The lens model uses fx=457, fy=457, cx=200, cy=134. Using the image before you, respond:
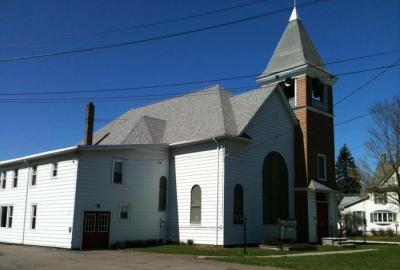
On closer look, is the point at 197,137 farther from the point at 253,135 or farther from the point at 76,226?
the point at 76,226

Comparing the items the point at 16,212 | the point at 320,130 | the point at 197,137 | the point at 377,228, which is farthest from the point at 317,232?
the point at 377,228

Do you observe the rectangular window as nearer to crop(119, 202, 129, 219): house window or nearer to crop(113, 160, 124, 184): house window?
crop(119, 202, 129, 219): house window

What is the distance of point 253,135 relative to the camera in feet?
98.9

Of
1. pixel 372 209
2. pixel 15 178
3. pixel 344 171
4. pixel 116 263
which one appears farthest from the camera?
pixel 344 171

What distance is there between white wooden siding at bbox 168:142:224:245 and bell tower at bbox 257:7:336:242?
297 inches

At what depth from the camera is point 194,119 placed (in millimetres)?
33062

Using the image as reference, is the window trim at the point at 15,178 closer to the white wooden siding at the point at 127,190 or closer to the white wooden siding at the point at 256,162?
the white wooden siding at the point at 127,190

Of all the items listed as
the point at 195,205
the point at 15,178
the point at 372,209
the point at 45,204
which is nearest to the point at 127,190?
the point at 195,205

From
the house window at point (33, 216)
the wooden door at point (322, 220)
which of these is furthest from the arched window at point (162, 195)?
the wooden door at point (322, 220)

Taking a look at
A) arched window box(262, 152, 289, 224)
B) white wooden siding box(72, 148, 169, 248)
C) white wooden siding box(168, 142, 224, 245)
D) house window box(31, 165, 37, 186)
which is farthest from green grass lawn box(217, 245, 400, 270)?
house window box(31, 165, 37, 186)

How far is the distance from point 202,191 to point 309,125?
1003cm

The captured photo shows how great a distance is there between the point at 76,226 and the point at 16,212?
8.47m

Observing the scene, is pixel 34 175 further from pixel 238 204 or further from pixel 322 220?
pixel 322 220

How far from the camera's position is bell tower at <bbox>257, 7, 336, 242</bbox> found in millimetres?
32281
